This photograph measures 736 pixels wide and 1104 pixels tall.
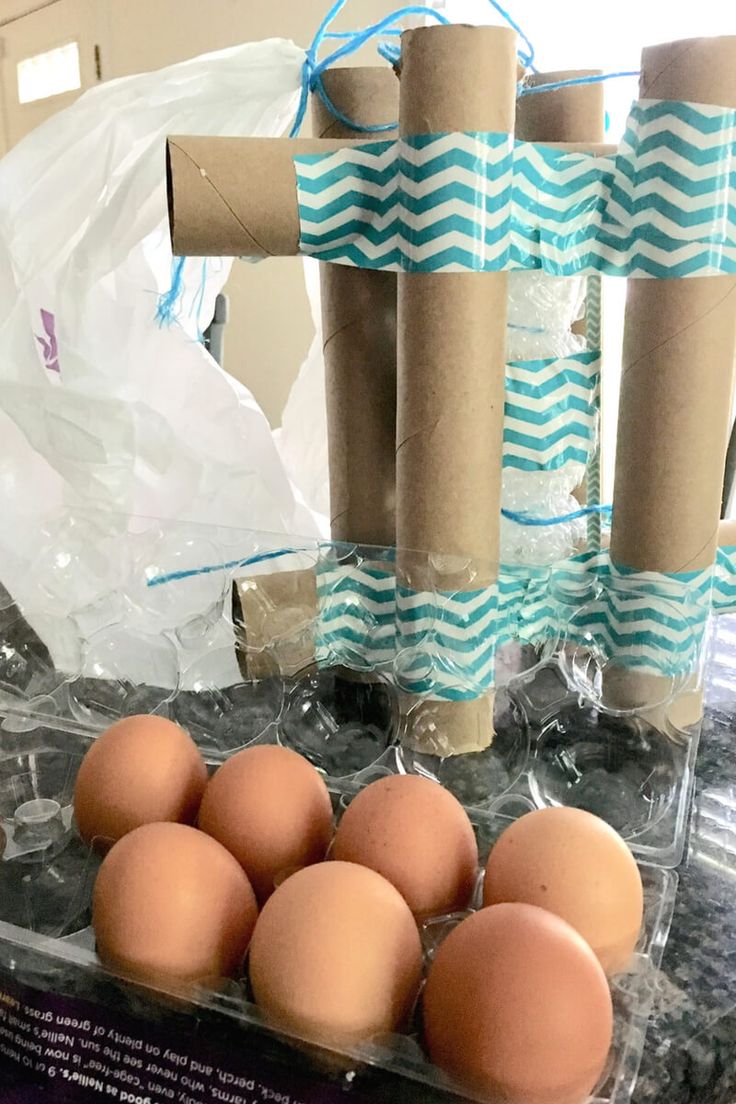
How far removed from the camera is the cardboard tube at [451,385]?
17.1 inches

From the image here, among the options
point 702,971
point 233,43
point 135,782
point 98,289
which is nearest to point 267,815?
point 135,782

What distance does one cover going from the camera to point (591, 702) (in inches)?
20.1

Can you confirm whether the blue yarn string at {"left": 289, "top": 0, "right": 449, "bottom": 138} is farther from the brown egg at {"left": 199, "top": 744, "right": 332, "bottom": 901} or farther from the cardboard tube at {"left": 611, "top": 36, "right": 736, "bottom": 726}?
the brown egg at {"left": 199, "top": 744, "right": 332, "bottom": 901}

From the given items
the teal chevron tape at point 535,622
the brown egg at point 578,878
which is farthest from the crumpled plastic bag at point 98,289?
the brown egg at point 578,878

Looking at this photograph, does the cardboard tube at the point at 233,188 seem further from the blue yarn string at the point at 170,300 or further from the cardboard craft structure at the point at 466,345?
the blue yarn string at the point at 170,300

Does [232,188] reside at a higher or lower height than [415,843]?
higher

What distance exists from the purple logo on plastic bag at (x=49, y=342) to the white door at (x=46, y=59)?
5.21 ft

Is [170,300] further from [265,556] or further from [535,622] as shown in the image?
[535,622]

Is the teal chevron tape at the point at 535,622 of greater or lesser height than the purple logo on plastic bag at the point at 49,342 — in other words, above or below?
below

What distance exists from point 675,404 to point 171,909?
0.34 meters

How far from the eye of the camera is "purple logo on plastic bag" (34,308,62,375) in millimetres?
646

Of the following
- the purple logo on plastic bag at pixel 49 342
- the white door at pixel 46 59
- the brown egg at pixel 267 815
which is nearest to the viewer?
the brown egg at pixel 267 815

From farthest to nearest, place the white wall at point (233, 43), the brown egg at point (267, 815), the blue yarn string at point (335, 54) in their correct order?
the white wall at point (233, 43)
the blue yarn string at point (335, 54)
the brown egg at point (267, 815)

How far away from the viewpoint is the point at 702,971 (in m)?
0.40
